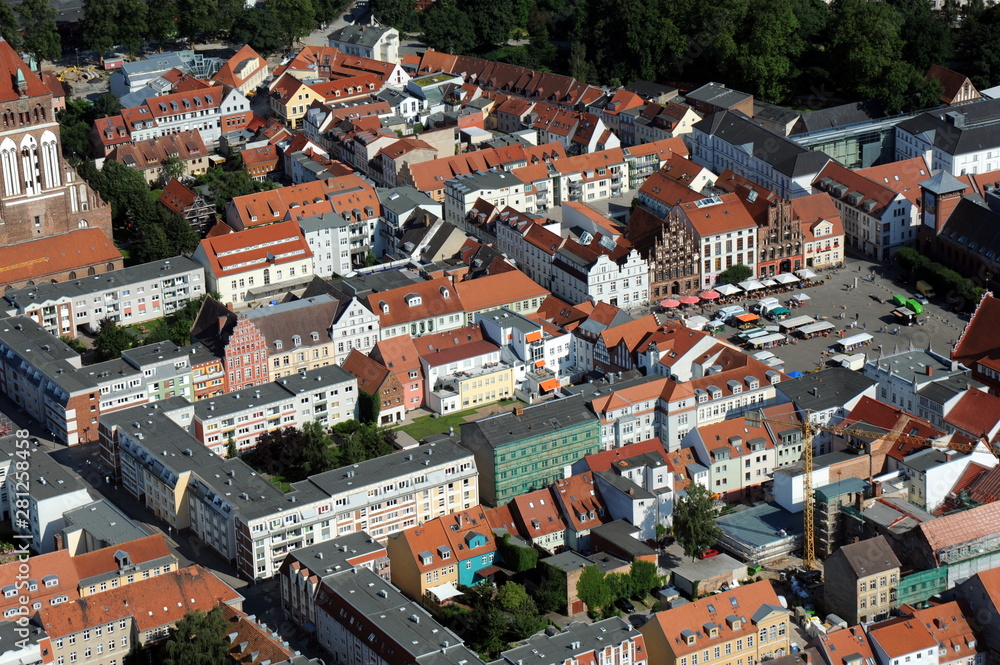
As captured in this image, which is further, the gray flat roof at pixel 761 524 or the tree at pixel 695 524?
the gray flat roof at pixel 761 524

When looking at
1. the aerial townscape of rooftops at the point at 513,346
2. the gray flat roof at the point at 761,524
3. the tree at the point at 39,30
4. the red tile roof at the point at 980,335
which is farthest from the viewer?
the tree at the point at 39,30

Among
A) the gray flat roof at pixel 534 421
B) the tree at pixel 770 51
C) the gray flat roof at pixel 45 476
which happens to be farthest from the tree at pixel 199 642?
the tree at pixel 770 51

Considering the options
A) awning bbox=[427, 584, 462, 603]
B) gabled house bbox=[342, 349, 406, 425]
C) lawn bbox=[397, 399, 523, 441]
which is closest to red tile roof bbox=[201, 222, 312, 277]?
gabled house bbox=[342, 349, 406, 425]

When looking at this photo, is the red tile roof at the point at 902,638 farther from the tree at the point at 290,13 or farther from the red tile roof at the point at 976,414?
the tree at the point at 290,13

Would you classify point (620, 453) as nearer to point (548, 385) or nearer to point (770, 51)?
→ point (548, 385)

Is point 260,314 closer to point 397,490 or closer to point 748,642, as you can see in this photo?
point 397,490
